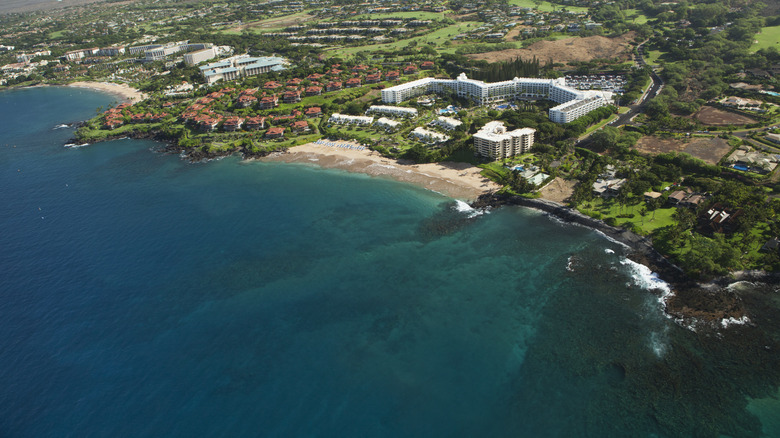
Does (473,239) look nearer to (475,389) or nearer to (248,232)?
(475,389)

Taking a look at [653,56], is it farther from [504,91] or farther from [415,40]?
[415,40]

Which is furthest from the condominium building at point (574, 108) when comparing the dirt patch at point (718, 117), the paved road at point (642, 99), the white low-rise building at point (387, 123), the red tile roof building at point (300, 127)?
the red tile roof building at point (300, 127)

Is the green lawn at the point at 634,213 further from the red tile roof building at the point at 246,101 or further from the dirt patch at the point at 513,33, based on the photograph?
the dirt patch at the point at 513,33

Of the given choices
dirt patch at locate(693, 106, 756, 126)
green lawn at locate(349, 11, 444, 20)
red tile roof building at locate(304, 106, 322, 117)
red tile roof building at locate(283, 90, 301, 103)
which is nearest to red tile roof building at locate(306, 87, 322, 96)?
red tile roof building at locate(283, 90, 301, 103)

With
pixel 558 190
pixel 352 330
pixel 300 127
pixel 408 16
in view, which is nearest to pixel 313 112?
pixel 300 127

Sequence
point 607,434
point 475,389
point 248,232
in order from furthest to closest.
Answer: point 248,232
point 475,389
point 607,434

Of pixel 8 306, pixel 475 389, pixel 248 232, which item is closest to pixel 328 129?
pixel 248 232
